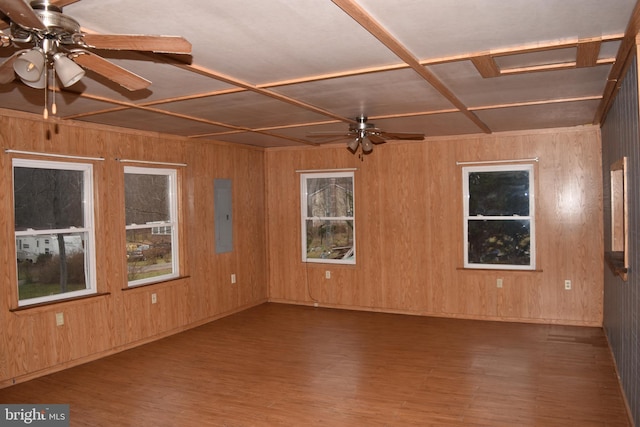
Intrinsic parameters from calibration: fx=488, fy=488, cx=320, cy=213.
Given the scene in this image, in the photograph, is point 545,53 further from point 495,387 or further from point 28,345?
point 28,345

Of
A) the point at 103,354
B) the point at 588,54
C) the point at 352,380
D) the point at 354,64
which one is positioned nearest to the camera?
the point at 588,54

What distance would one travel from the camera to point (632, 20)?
8.10ft

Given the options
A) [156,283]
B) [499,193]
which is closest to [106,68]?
[156,283]

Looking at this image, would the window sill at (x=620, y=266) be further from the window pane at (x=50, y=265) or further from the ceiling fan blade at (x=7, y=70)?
the window pane at (x=50, y=265)

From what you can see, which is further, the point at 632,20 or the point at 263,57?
the point at 263,57

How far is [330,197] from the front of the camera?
757 cm

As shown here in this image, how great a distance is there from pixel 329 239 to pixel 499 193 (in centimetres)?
259

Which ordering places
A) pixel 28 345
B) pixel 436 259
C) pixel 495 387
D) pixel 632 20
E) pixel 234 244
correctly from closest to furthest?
1. pixel 632 20
2. pixel 495 387
3. pixel 28 345
4. pixel 436 259
5. pixel 234 244

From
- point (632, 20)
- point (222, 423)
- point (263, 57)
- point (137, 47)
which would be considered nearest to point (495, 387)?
point (222, 423)

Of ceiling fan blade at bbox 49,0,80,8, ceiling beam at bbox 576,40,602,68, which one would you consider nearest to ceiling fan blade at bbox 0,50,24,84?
ceiling fan blade at bbox 49,0,80,8

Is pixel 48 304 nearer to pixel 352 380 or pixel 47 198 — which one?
pixel 47 198

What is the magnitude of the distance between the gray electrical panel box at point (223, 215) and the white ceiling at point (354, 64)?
1608 millimetres

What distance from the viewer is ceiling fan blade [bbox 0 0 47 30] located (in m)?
1.63

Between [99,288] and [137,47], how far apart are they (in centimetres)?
391
